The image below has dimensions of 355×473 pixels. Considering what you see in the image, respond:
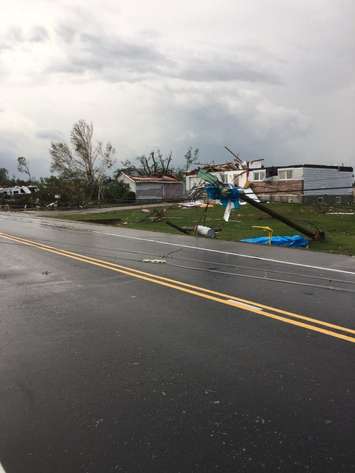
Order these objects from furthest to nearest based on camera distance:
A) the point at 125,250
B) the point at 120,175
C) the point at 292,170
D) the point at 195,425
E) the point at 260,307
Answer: the point at 120,175
the point at 292,170
the point at 125,250
the point at 260,307
the point at 195,425

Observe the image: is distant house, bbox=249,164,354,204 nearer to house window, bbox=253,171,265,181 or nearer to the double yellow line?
house window, bbox=253,171,265,181

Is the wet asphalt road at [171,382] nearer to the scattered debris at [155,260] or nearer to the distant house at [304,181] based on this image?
the scattered debris at [155,260]

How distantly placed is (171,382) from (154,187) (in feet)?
212

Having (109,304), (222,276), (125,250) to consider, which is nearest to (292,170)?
(125,250)

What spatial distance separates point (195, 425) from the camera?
3516 mm

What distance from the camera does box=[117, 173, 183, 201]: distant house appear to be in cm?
6694

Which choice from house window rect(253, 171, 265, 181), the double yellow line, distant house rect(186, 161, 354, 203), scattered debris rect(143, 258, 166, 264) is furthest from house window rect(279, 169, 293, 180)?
the double yellow line

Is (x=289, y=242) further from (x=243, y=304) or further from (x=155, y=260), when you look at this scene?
(x=243, y=304)

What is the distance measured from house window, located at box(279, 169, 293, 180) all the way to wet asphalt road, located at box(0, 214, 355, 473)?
4378 cm

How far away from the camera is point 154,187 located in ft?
224

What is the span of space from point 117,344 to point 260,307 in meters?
2.56

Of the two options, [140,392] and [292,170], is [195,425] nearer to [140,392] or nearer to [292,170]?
[140,392]

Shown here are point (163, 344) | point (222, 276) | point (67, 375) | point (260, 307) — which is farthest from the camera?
point (222, 276)

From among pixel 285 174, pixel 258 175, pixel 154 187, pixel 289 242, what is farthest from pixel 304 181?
pixel 289 242
